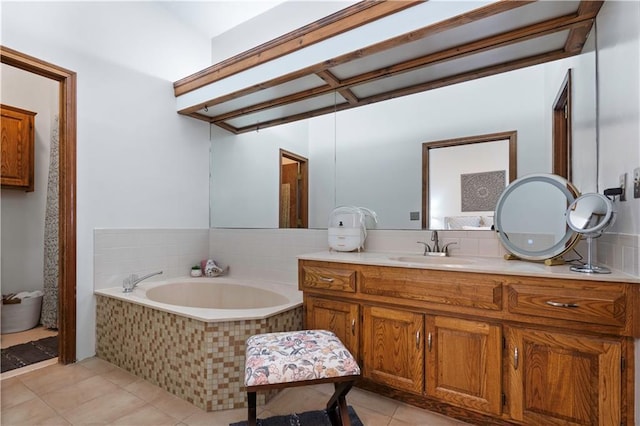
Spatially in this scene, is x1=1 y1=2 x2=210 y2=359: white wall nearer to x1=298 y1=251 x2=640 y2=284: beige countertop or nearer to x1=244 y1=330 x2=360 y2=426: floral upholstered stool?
x1=298 y1=251 x2=640 y2=284: beige countertop

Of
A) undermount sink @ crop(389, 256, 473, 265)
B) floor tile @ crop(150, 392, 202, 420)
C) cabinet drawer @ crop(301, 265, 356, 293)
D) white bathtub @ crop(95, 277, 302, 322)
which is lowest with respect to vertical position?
floor tile @ crop(150, 392, 202, 420)

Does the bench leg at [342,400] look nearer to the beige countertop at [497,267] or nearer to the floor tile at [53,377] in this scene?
the beige countertop at [497,267]

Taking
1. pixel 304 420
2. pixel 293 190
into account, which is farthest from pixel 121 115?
pixel 304 420

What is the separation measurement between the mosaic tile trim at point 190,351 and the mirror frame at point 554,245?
1398mm

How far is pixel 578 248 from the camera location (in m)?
1.72

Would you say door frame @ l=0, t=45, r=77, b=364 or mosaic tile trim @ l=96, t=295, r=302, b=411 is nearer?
mosaic tile trim @ l=96, t=295, r=302, b=411

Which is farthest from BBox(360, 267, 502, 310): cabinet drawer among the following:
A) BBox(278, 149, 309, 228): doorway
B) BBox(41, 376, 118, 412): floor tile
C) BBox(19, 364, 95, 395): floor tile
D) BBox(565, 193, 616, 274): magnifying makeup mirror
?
BBox(19, 364, 95, 395): floor tile

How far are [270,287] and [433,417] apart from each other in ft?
4.99

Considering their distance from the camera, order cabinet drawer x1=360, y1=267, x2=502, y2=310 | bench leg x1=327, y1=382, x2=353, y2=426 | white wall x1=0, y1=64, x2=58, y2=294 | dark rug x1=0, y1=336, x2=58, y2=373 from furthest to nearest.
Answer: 1. white wall x1=0, y1=64, x2=58, y2=294
2. dark rug x1=0, y1=336, x2=58, y2=373
3. cabinet drawer x1=360, y1=267, x2=502, y2=310
4. bench leg x1=327, y1=382, x2=353, y2=426

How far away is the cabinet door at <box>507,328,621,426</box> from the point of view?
4.00 feet

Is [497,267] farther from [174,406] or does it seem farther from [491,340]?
[174,406]

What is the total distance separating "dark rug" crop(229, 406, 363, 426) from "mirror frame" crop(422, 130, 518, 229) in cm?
129

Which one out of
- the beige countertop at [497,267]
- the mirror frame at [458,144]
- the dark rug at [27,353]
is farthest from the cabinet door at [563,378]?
the dark rug at [27,353]

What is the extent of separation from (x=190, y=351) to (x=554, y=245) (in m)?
2.12
